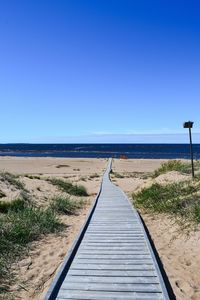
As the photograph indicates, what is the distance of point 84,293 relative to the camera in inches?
228

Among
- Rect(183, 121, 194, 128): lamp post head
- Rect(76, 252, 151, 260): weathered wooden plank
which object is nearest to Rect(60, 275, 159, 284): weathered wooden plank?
Rect(76, 252, 151, 260): weathered wooden plank

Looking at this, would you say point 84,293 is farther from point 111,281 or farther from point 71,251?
point 71,251

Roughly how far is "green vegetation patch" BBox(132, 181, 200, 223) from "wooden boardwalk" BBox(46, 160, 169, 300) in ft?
5.56

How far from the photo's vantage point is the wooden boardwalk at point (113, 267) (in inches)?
230

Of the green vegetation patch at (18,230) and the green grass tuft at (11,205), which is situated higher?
the green grass tuft at (11,205)

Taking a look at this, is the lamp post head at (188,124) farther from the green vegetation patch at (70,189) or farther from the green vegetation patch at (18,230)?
the green vegetation patch at (18,230)

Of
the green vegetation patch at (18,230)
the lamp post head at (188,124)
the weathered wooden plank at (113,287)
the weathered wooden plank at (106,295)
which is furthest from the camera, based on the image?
the lamp post head at (188,124)

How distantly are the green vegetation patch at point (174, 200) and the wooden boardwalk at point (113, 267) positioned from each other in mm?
1695

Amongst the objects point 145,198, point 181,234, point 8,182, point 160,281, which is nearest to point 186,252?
point 181,234

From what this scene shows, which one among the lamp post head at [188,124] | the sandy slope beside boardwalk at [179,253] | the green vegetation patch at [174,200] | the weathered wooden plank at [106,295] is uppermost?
the lamp post head at [188,124]

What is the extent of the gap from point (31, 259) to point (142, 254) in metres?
2.58

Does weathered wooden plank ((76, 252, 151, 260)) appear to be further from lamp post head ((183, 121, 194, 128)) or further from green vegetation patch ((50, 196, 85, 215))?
lamp post head ((183, 121, 194, 128))

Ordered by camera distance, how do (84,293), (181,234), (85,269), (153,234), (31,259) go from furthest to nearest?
1. (153,234)
2. (181,234)
3. (31,259)
4. (85,269)
5. (84,293)

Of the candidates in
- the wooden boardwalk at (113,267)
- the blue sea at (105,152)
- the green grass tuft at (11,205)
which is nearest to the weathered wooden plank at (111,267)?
the wooden boardwalk at (113,267)
